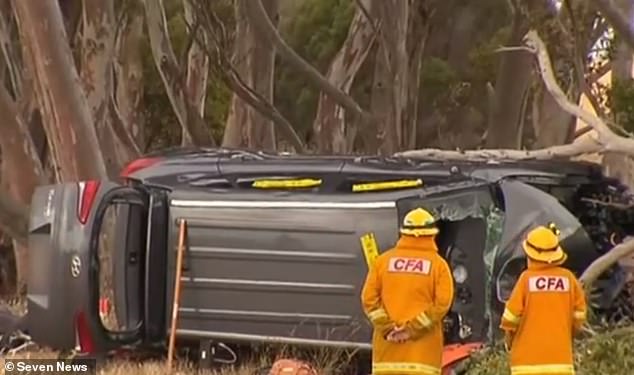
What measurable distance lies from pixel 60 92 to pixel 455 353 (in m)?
6.35

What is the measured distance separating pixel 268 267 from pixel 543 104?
32.3 ft

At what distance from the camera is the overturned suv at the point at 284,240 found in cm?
782

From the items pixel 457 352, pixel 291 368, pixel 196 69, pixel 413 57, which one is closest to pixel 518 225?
pixel 457 352

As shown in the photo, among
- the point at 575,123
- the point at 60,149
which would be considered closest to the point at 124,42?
the point at 60,149

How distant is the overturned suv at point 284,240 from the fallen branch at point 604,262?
0.14 metres

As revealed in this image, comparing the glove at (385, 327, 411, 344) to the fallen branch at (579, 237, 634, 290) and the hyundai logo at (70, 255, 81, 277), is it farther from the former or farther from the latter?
the hyundai logo at (70, 255, 81, 277)

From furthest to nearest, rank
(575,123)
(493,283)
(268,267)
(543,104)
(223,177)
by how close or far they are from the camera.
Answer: (543,104) < (575,123) < (223,177) < (268,267) < (493,283)

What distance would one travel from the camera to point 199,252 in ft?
27.8

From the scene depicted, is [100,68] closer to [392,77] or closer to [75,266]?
[392,77]

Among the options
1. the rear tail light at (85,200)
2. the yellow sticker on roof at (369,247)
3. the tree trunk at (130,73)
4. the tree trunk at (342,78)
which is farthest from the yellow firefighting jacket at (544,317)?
the tree trunk at (130,73)

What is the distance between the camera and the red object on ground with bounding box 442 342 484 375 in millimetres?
7551

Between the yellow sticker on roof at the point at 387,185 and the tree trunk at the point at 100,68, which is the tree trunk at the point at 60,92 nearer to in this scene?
the tree trunk at the point at 100,68

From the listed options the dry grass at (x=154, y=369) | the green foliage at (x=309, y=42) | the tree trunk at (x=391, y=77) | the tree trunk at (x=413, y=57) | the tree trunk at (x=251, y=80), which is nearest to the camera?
the dry grass at (x=154, y=369)

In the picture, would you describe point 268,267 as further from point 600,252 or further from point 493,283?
point 600,252
